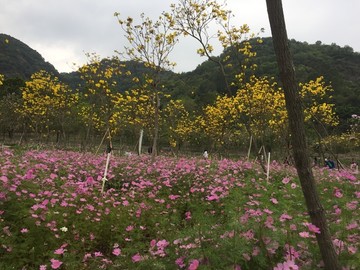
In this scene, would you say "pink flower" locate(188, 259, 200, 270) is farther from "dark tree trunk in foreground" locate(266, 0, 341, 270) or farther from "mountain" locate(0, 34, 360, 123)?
"mountain" locate(0, 34, 360, 123)

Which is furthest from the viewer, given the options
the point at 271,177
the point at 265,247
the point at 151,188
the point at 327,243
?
the point at 271,177

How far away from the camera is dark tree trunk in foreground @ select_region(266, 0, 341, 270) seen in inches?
87.0

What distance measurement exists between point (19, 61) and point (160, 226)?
71174 mm

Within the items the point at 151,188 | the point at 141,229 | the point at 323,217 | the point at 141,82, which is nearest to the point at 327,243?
the point at 323,217

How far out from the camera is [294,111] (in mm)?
→ 2246

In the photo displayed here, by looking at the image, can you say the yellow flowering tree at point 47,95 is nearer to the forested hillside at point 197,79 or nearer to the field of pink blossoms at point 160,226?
the forested hillside at point 197,79

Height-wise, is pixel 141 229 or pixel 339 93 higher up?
pixel 339 93

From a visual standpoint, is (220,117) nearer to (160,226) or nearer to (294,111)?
(160,226)

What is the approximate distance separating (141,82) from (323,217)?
1110cm

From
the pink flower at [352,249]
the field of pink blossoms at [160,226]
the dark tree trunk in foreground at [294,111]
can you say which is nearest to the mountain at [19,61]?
the field of pink blossoms at [160,226]

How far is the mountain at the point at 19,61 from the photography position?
2474 inches

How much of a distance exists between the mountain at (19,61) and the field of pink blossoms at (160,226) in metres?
59.6

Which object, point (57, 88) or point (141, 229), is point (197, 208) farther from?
point (57, 88)

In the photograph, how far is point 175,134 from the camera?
93.9 ft
